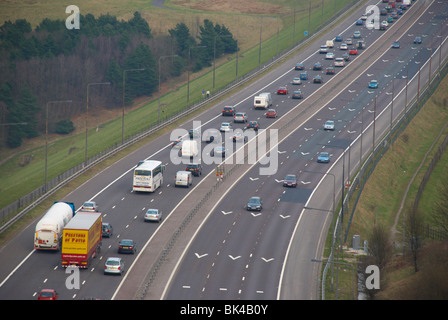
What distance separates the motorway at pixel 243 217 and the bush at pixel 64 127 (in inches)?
1528

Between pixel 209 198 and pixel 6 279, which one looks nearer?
pixel 6 279

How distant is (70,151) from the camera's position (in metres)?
156

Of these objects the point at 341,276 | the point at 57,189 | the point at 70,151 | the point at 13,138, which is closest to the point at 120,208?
the point at 57,189

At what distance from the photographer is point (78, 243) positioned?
81.4 m

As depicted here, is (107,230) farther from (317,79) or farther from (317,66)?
(317,66)

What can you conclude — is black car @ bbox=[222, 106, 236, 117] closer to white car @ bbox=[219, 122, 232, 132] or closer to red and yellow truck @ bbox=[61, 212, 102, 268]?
white car @ bbox=[219, 122, 232, 132]

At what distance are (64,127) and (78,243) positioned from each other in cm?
9698

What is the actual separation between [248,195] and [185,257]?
70.6ft

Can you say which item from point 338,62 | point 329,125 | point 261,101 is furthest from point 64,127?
point 329,125

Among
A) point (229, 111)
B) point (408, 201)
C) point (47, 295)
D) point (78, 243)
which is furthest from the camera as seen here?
point (229, 111)

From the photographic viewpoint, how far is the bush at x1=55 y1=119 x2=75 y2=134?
17475 cm

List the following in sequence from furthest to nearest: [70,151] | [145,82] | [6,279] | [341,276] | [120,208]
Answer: [145,82] < [70,151] < [120,208] < [341,276] < [6,279]

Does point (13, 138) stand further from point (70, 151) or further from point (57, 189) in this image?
point (57, 189)

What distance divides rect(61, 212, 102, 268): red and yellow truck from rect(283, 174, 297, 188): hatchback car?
34.5m
